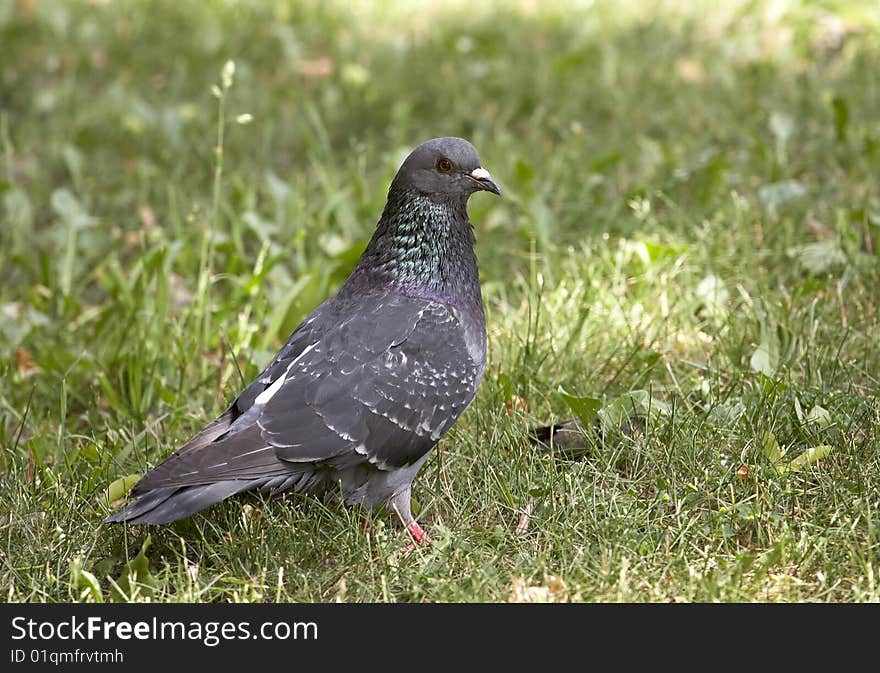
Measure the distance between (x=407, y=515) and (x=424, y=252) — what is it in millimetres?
854

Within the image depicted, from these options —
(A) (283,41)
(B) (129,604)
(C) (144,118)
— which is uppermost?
(A) (283,41)

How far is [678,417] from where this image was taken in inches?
150

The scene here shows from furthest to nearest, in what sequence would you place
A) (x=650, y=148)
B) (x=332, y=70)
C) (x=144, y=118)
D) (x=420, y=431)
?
(x=332, y=70), (x=144, y=118), (x=650, y=148), (x=420, y=431)

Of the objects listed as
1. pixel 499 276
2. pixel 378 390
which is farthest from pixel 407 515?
pixel 499 276

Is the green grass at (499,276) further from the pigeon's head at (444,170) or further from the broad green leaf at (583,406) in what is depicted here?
the pigeon's head at (444,170)

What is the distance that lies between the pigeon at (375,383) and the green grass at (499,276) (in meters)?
0.16

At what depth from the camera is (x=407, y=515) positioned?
3.58m

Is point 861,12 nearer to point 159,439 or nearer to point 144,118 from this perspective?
point 144,118

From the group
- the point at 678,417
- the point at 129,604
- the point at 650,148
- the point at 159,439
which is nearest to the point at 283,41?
the point at 650,148

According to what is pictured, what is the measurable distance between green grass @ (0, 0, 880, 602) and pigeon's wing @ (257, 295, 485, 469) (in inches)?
8.9

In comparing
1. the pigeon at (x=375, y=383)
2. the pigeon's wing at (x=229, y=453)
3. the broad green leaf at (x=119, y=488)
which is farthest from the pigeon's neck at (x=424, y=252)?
the broad green leaf at (x=119, y=488)

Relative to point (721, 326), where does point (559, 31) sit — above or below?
above

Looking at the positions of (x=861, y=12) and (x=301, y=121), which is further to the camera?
(x=861, y=12)

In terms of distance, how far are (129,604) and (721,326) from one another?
2.46m
